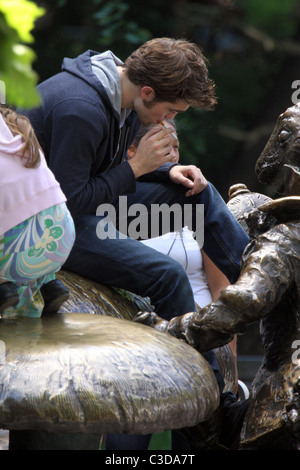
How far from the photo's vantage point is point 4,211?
2066 millimetres

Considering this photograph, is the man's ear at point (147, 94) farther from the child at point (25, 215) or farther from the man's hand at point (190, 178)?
the child at point (25, 215)

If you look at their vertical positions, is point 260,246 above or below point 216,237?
above

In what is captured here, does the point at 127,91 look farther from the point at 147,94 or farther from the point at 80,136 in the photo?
the point at 80,136

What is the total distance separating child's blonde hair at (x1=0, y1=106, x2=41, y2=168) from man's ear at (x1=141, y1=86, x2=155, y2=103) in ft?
2.84

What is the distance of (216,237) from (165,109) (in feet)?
1.70

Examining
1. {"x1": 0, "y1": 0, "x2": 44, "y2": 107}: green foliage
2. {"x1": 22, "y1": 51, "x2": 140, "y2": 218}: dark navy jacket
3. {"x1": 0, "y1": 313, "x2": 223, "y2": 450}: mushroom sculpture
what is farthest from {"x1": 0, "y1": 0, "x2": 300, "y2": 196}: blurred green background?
{"x1": 0, "y1": 0, "x2": 44, "y2": 107}: green foliage

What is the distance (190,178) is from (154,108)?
12.4 inches

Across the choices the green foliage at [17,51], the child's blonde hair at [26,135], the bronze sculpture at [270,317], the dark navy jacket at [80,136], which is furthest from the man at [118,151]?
the green foliage at [17,51]

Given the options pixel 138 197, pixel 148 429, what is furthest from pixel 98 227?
pixel 148 429

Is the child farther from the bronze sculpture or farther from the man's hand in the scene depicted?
the man's hand

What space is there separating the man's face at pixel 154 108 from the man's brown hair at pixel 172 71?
0.08 feet

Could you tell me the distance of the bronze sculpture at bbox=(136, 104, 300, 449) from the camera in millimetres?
2307

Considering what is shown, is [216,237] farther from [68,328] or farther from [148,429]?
[148,429]

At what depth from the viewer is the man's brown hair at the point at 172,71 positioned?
113 inches
